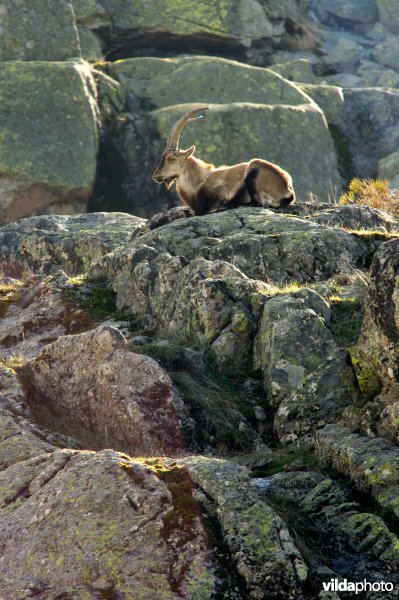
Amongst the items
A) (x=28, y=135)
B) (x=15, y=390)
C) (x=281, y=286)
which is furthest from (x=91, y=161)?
(x=15, y=390)

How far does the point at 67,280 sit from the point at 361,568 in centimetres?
810

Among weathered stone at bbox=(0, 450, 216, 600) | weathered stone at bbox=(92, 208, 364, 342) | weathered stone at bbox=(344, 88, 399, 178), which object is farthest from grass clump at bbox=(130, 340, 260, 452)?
weathered stone at bbox=(344, 88, 399, 178)

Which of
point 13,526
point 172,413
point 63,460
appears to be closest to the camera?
point 13,526

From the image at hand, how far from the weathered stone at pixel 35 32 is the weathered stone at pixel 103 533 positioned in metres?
23.2

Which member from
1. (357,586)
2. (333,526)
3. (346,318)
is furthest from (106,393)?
(357,586)

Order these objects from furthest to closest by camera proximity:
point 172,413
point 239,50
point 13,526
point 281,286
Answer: point 239,50, point 281,286, point 172,413, point 13,526

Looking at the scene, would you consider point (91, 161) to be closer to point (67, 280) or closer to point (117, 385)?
point (67, 280)

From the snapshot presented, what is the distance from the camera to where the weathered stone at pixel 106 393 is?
8.20m

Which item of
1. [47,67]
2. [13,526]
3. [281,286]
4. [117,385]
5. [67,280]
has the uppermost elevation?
[13,526]

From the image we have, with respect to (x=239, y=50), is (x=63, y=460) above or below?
above

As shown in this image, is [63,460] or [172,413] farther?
[172,413]

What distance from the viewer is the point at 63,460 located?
6590mm

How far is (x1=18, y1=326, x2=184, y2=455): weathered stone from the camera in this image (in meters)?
8.20

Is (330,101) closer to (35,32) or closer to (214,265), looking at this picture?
(35,32)
